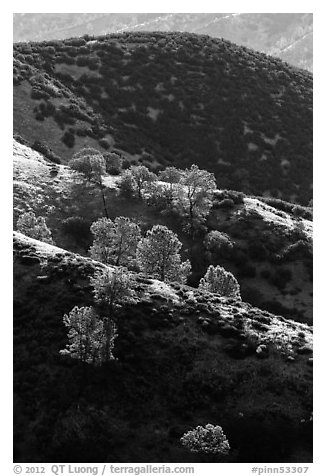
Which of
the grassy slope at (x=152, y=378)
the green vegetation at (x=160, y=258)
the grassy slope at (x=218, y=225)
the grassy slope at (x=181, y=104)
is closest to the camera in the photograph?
the grassy slope at (x=152, y=378)

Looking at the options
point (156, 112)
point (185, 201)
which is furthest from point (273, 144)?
point (185, 201)

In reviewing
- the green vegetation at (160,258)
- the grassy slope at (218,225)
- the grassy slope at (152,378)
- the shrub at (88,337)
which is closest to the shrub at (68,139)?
the grassy slope at (218,225)

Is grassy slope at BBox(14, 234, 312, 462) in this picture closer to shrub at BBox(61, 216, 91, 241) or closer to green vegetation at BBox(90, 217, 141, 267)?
green vegetation at BBox(90, 217, 141, 267)

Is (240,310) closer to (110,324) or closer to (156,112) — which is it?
(110,324)

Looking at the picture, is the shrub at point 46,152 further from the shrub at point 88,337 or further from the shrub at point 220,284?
the shrub at point 88,337

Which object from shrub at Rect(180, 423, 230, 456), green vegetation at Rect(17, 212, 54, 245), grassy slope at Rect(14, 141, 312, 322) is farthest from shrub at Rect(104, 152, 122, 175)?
shrub at Rect(180, 423, 230, 456)

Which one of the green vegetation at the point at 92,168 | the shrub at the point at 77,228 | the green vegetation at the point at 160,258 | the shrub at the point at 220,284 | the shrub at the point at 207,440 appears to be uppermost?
the green vegetation at the point at 92,168

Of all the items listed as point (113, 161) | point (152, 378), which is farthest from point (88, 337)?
point (113, 161)
